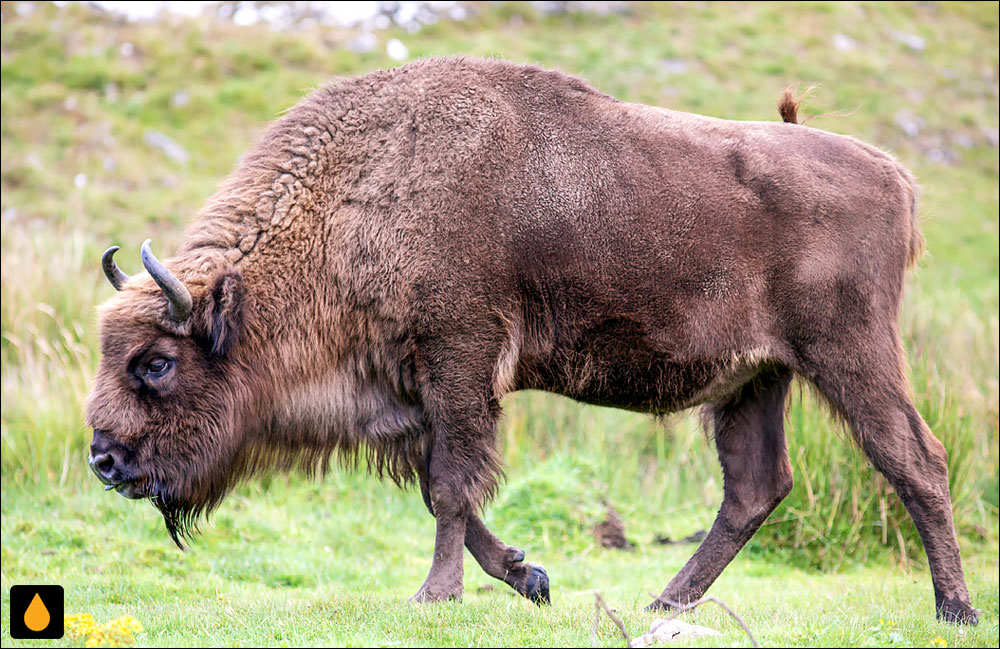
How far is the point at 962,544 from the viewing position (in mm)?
9070

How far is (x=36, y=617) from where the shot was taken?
4.90 m

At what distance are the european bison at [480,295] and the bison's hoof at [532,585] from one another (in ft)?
0.04

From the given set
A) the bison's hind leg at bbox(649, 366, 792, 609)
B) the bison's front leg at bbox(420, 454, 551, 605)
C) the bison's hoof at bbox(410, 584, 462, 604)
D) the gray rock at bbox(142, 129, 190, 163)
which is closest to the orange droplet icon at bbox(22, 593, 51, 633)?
the bison's hoof at bbox(410, 584, 462, 604)

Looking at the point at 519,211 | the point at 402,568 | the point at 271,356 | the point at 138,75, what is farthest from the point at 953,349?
the point at 138,75

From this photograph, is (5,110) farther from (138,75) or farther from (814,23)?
(814,23)

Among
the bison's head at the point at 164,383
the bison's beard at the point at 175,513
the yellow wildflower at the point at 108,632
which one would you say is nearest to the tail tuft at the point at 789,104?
the bison's head at the point at 164,383

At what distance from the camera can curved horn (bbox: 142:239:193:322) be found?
5059 mm

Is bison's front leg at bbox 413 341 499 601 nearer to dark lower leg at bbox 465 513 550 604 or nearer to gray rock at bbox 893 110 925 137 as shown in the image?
dark lower leg at bbox 465 513 550 604

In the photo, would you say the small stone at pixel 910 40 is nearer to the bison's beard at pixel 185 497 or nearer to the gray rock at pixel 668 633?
the bison's beard at pixel 185 497

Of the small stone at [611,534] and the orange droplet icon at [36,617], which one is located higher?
the orange droplet icon at [36,617]

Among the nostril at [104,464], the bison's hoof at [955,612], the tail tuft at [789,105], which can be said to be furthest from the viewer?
the tail tuft at [789,105]

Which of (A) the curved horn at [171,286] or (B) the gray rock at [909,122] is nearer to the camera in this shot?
(A) the curved horn at [171,286]

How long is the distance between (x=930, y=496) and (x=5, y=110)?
56.4 ft

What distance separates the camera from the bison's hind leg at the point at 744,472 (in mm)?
6305
